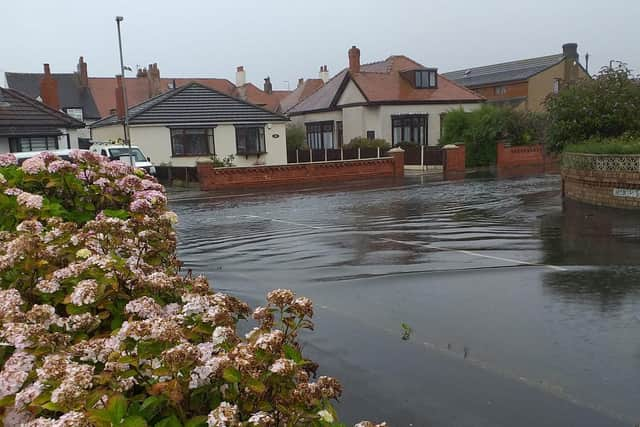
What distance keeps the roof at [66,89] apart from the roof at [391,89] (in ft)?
75.1

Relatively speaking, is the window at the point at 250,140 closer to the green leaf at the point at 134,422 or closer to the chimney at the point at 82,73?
the chimney at the point at 82,73

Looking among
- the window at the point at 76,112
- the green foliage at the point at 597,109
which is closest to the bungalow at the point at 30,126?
the green foliage at the point at 597,109

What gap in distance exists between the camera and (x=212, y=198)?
78.6 feet

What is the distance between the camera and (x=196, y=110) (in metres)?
36.8

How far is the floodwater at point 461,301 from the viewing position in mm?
4730

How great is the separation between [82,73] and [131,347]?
214 feet

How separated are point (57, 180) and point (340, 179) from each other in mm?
26335

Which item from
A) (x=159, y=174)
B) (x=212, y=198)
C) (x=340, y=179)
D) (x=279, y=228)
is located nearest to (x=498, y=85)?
(x=340, y=179)

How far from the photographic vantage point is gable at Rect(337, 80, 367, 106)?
44875 millimetres

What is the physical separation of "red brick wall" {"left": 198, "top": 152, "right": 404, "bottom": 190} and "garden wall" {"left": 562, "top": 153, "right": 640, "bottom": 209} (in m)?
15.3

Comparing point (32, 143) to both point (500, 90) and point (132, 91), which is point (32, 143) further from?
point (500, 90)

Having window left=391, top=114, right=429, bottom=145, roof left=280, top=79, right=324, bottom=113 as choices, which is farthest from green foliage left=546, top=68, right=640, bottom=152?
roof left=280, top=79, right=324, bottom=113

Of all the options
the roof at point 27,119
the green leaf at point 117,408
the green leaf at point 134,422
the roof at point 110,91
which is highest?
the roof at point 110,91

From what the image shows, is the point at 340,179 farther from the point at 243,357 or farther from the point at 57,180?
the point at 243,357
